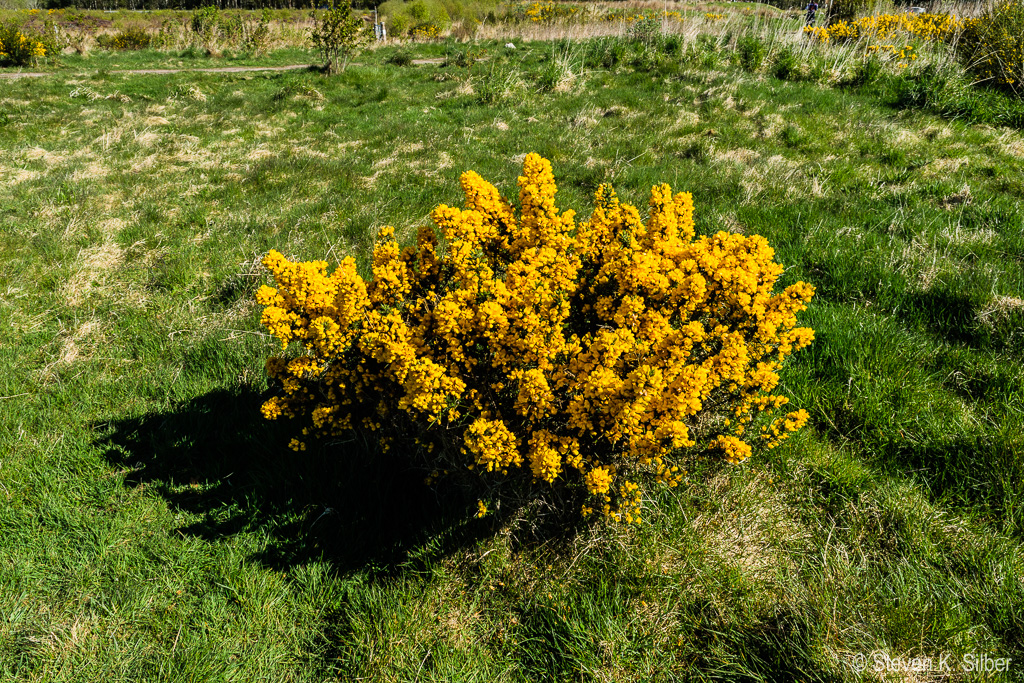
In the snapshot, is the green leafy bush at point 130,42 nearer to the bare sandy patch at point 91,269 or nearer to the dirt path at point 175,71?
the dirt path at point 175,71

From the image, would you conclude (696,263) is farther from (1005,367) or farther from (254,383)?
(254,383)

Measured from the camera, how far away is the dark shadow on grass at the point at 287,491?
2.89 metres

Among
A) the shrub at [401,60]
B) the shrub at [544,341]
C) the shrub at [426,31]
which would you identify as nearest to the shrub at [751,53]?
the shrub at [401,60]

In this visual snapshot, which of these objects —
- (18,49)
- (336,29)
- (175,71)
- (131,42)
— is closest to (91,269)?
(336,29)

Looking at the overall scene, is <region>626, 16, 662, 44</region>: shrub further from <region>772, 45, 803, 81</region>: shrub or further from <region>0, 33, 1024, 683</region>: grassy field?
<region>0, 33, 1024, 683</region>: grassy field

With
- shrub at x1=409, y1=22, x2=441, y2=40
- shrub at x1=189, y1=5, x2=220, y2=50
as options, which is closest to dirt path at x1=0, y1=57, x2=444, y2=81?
shrub at x1=189, y1=5, x2=220, y2=50

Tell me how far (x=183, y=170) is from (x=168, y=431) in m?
6.85

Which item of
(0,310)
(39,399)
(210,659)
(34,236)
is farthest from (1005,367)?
(34,236)

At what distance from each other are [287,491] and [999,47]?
13383mm

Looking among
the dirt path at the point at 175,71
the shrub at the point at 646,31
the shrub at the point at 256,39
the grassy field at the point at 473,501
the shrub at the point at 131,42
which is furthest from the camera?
the shrub at the point at 131,42

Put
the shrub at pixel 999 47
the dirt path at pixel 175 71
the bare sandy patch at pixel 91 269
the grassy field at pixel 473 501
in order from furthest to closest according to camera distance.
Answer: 1. the dirt path at pixel 175 71
2. the shrub at pixel 999 47
3. the bare sandy patch at pixel 91 269
4. the grassy field at pixel 473 501

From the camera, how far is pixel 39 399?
3.79 m

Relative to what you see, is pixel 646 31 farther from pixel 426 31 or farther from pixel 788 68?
pixel 426 31

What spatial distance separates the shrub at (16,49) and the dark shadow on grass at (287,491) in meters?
27.5
